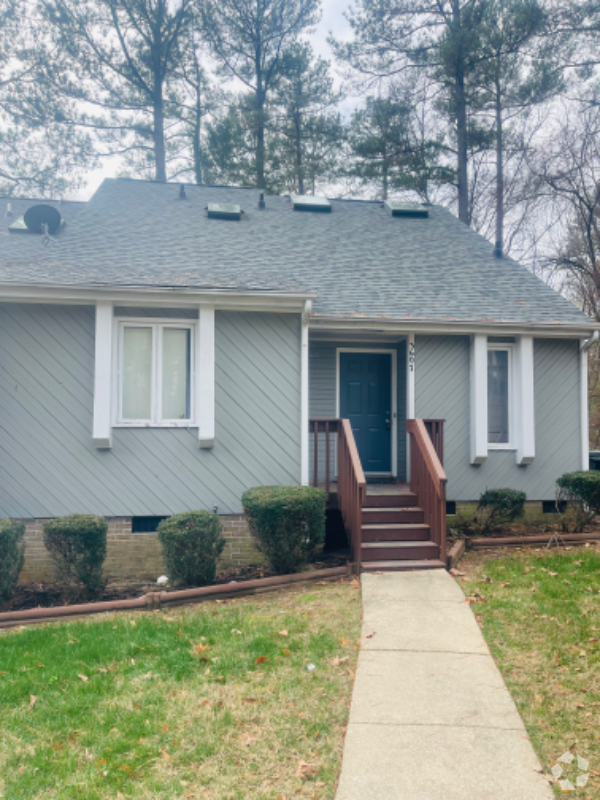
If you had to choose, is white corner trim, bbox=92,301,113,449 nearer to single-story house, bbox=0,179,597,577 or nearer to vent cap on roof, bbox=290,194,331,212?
single-story house, bbox=0,179,597,577

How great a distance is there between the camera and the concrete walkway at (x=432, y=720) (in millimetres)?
3182

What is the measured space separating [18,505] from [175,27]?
1654 centimetres

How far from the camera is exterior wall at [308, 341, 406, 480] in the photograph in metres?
9.59

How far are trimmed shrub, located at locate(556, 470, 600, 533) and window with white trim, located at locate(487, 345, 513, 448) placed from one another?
3.52 ft

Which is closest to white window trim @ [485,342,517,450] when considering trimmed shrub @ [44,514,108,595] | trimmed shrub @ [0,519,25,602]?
trimmed shrub @ [44,514,108,595]

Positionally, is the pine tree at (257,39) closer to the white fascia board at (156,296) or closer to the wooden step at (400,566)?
the white fascia board at (156,296)

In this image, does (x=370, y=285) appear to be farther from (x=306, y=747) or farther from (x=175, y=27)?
(x=175, y=27)

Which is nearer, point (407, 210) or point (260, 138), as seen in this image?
point (407, 210)

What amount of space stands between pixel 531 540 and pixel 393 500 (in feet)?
5.87

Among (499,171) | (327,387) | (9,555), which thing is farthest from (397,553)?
(499,171)

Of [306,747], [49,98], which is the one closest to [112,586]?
[306,747]

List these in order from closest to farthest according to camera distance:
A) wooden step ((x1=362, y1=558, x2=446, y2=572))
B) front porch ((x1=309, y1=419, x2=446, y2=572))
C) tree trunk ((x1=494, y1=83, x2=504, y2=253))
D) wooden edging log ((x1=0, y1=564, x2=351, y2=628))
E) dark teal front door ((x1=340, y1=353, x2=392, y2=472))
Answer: wooden edging log ((x1=0, y1=564, x2=351, y2=628))
wooden step ((x1=362, y1=558, x2=446, y2=572))
front porch ((x1=309, y1=419, x2=446, y2=572))
dark teal front door ((x1=340, y1=353, x2=392, y2=472))
tree trunk ((x1=494, y1=83, x2=504, y2=253))

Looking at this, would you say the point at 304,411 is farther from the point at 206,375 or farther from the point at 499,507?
the point at 499,507

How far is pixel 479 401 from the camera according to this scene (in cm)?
915
